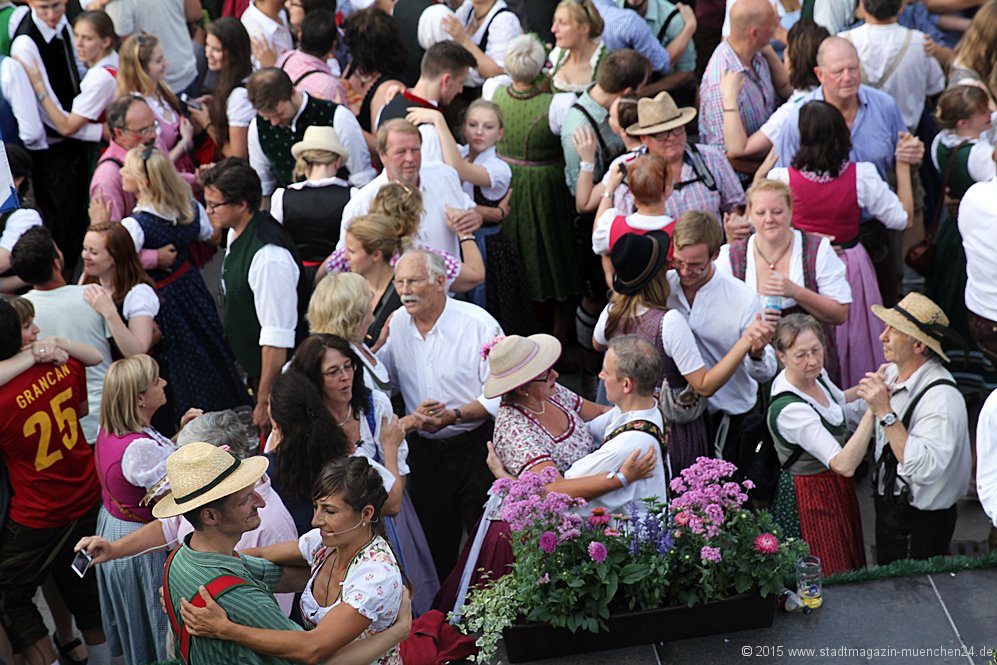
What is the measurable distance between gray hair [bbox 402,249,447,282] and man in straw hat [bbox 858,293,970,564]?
A: 5.94ft

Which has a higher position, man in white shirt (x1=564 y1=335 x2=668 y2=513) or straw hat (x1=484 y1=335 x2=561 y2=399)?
straw hat (x1=484 y1=335 x2=561 y2=399)

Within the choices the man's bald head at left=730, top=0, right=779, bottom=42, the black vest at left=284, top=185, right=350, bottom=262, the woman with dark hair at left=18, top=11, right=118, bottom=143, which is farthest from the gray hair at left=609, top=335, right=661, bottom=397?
the woman with dark hair at left=18, top=11, right=118, bottom=143

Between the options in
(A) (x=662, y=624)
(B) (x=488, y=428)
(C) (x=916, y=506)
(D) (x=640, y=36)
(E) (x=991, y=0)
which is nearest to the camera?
(A) (x=662, y=624)

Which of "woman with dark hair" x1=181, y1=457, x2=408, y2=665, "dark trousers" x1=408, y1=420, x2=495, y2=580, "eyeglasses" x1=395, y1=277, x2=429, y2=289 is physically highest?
"eyeglasses" x1=395, y1=277, x2=429, y2=289

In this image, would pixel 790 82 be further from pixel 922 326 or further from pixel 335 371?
pixel 335 371

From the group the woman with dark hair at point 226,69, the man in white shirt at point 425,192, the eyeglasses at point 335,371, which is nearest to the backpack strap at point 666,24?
the man in white shirt at point 425,192

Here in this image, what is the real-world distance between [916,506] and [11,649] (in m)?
3.86

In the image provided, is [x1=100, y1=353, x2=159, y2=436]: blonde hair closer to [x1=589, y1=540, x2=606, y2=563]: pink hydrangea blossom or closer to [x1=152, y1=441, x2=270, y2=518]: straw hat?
[x1=152, y1=441, x2=270, y2=518]: straw hat

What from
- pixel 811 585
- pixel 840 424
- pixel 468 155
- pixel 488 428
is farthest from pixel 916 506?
pixel 468 155

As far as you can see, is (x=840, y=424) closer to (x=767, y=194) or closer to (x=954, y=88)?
(x=767, y=194)

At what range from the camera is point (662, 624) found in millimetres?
4137

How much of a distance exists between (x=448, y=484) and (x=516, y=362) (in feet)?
3.62

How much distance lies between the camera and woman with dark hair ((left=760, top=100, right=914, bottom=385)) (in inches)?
238

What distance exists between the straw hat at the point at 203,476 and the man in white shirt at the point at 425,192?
2.34 metres
